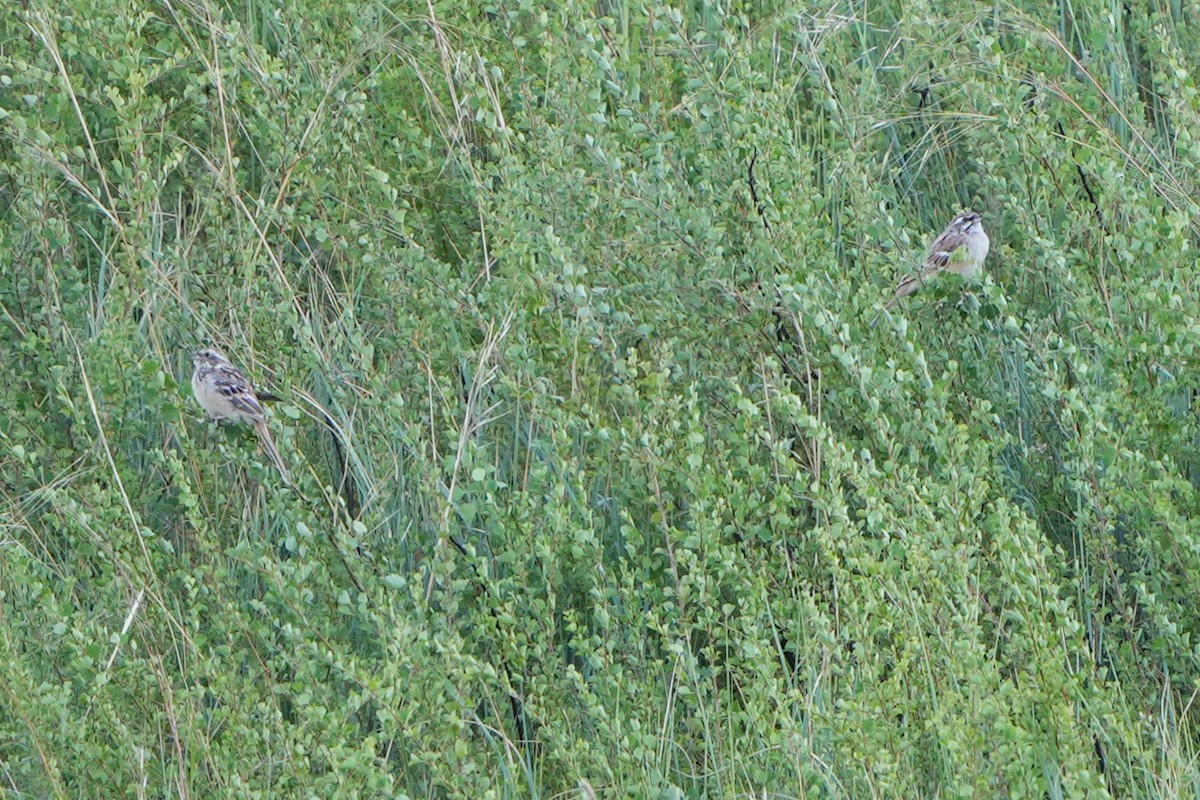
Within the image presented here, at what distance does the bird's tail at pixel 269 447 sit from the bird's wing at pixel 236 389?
5 centimetres

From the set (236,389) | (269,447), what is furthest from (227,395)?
(269,447)

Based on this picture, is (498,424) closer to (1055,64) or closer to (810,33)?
(810,33)

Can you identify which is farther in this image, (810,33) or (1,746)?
(810,33)

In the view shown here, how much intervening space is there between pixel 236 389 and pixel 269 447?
0.72 feet

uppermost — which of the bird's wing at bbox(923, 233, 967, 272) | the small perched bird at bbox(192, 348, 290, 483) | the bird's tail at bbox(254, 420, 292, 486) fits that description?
the bird's wing at bbox(923, 233, 967, 272)

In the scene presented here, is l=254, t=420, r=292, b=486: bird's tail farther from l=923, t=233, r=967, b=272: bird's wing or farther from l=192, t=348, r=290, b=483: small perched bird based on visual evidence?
l=923, t=233, r=967, b=272: bird's wing

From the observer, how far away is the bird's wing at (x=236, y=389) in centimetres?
494

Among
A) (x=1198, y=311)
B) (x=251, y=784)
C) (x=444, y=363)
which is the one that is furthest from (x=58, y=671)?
(x=1198, y=311)

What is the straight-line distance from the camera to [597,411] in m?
4.90

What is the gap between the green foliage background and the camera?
13.3 ft

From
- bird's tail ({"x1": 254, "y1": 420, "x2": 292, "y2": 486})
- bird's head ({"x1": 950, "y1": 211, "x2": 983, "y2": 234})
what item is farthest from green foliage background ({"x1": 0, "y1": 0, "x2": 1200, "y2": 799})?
bird's head ({"x1": 950, "y1": 211, "x2": 983, "y2": 234})

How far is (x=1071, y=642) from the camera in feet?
13.0

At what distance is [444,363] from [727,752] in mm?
1654

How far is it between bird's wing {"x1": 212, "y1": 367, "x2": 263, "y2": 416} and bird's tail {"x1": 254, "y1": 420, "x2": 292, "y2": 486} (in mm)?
47
